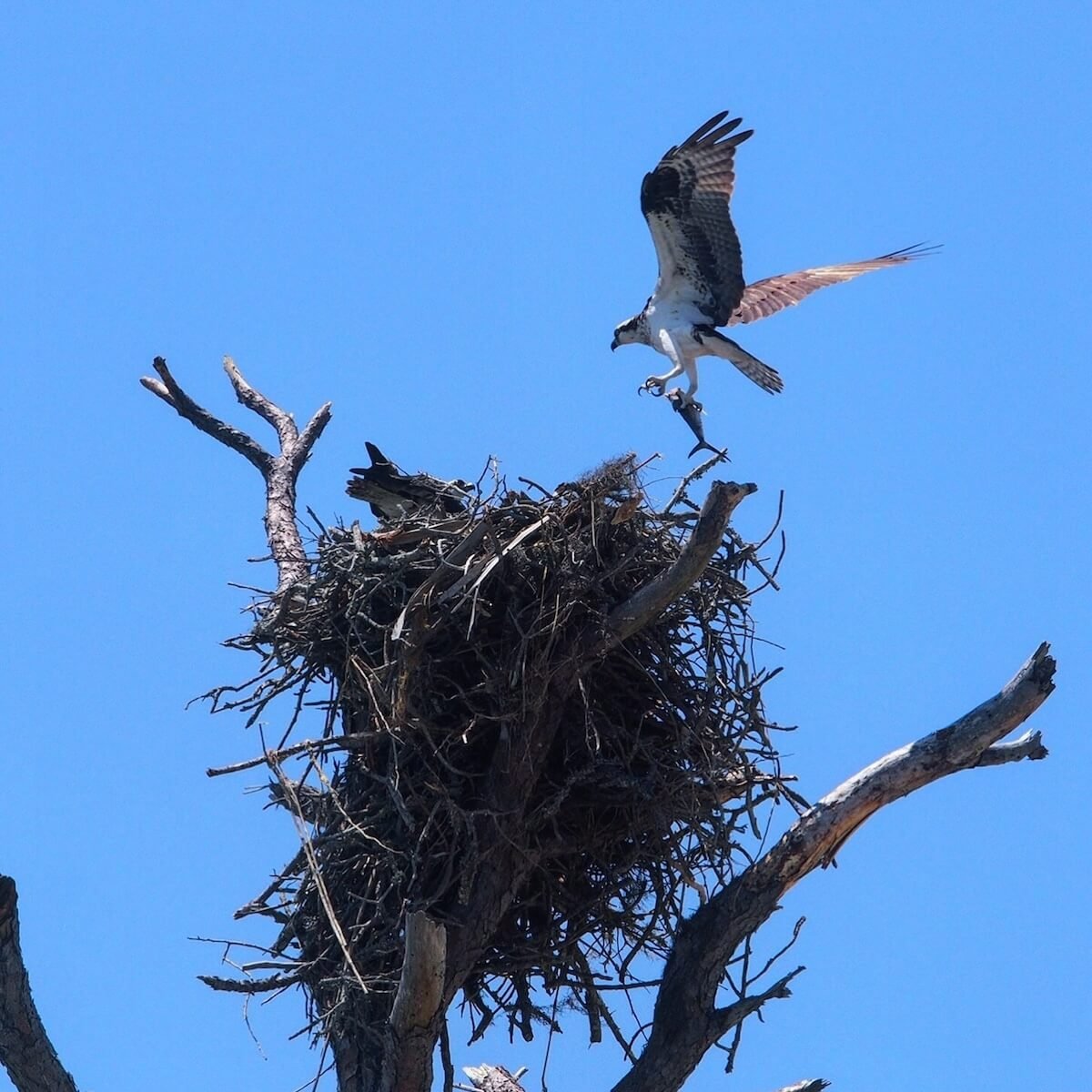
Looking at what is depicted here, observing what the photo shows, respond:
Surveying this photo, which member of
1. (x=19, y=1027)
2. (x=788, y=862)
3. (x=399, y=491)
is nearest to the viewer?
(x=19, y=1027)

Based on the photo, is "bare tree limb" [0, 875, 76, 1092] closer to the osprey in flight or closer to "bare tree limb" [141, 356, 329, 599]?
"bare tree limb" [141, 356, 329, 599]

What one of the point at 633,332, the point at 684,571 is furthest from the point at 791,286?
the point at 684,571

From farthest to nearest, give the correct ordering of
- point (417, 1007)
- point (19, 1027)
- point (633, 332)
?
point (633, 332)
point (417, 1007)
point (19, 1027)

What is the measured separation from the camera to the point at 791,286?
1053 centimetres

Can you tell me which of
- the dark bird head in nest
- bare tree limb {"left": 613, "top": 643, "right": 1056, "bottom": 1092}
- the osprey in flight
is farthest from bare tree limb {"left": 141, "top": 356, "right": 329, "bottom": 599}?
bare tree limb {"left": 613, "top": 643, "right": 1056, "bottom": 1092}

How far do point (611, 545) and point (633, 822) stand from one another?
1.10 meters

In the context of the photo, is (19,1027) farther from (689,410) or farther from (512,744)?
(689,410)

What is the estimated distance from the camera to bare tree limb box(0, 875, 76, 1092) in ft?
15.8

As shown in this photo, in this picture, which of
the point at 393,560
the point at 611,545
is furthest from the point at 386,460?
the point at 611,545

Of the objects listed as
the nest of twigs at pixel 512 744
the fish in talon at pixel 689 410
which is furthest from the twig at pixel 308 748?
the fish in talon at pixel 689 410

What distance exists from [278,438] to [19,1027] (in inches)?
167

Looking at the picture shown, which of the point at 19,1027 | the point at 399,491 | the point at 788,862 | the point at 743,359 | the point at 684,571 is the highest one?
the point at 743,359

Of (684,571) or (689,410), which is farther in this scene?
(689,410)

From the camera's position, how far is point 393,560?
6.61 metres
